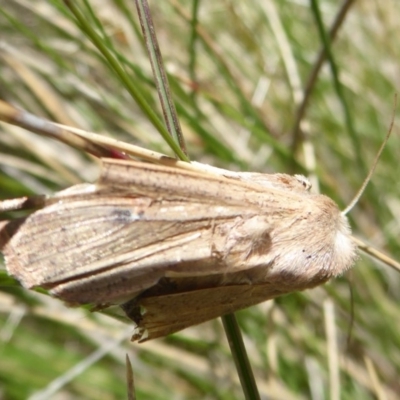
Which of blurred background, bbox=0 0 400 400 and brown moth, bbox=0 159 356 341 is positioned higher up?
blurred background, bbox=0 0 400 400

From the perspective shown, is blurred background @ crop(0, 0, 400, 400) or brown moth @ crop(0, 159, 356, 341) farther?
blurred background @ crop(0, 0, 400, 400)

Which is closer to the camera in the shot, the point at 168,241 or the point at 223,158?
the point at 168,241

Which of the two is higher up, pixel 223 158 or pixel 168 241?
pixel 223 158

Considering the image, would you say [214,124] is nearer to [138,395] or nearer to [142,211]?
[138,395]

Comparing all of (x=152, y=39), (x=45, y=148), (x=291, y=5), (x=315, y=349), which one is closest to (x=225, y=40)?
(x=291, y=5)
